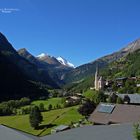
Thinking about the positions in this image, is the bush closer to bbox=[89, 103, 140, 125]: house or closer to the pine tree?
bbox=[89, 103, 140, 125]: house

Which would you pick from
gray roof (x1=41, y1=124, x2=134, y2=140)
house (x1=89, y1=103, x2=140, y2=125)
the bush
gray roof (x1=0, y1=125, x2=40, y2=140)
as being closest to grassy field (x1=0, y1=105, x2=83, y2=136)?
the bush

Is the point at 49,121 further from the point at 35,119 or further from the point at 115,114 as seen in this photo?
the point at 115,114

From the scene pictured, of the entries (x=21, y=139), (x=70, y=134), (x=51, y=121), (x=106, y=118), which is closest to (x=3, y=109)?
(x=51, y=121)

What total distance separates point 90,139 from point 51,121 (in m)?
75.4

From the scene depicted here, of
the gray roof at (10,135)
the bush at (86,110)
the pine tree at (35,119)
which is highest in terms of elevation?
the bush at (86,110)

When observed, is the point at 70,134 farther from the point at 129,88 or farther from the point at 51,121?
the point at 129,88

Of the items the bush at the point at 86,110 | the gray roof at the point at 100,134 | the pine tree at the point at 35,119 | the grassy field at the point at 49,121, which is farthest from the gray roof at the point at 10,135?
the bush at the point at 86,110

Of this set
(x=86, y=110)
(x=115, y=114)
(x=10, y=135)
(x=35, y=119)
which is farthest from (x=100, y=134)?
(x=86, y=110)

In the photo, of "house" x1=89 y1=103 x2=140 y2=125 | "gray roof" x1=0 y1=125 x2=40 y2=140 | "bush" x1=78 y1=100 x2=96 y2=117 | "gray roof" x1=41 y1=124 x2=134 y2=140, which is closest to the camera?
"gray roof" x1=0 y1=125 x2=40 y2=140

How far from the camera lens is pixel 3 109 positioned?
171750mm

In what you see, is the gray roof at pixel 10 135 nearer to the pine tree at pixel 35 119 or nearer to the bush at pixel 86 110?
the pine tree at pixel 35 119

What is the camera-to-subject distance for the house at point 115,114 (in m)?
90.2

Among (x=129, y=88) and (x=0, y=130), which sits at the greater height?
(x=129, y=88)

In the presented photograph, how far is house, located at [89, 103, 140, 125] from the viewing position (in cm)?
9025
